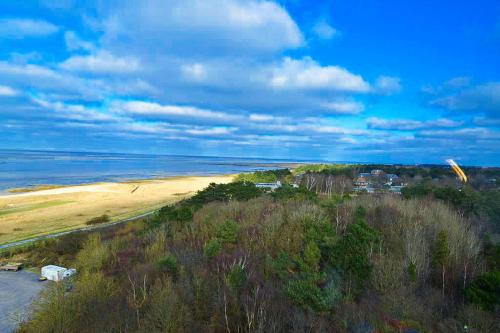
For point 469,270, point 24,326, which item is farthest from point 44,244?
point 469,270

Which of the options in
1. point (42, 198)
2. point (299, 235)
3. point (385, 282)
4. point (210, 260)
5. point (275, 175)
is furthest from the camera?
point (275, 175)

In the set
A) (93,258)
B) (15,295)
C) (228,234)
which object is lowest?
(15,295)

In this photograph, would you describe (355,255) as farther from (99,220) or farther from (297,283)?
(99,220)

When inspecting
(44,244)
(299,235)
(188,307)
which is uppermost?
(299,235)

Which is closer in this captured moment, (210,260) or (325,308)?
(325,308)

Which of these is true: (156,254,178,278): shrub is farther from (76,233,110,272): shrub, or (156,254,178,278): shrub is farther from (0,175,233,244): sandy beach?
(0,175,233,244): sandy beach

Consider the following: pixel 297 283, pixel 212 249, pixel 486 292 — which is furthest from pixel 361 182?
pixel 297 283

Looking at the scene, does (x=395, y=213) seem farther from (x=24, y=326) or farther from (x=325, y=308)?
(x=24, y=326)

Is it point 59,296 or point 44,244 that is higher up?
point 59,296

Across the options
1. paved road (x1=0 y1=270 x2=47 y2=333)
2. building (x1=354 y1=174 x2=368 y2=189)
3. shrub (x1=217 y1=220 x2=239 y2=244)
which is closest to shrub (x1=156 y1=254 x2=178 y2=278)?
shrub (x1=217 y1=220 x2=239 y2=244)
